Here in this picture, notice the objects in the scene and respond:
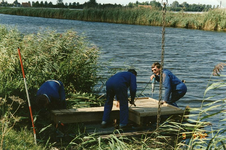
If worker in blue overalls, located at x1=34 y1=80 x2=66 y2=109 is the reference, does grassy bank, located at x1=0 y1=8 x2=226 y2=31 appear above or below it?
above

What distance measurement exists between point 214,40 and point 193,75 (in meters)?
13.3

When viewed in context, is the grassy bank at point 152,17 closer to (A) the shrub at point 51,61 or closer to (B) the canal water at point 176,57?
(B) the canal water at point 176,57

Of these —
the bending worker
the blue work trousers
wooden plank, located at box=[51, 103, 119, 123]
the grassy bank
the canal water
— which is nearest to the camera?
wooden plank, located at box=[51, 103, 119, 123]

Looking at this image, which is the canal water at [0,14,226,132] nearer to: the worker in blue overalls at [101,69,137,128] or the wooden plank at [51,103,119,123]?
the worker in blue overalls at [101,69,137,128]

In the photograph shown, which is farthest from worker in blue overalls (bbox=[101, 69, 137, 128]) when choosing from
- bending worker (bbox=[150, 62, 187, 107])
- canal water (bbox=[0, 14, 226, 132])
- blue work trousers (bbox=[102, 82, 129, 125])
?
canal water (bbox=[0, 14, 226, 132])

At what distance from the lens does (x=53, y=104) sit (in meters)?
7.15

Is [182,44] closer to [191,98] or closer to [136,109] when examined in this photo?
[191,98]

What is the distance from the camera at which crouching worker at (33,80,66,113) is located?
6656 mm

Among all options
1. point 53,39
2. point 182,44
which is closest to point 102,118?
point 53,39

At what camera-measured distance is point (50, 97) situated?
270 inches

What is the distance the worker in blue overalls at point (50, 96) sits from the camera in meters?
6.65

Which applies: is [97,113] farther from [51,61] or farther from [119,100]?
[51,61]

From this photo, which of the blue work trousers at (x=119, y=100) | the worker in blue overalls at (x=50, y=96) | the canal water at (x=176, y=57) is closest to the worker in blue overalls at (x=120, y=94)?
the blue work trousers at (x=119, y=100)

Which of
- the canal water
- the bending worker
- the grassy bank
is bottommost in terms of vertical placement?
the canal water
